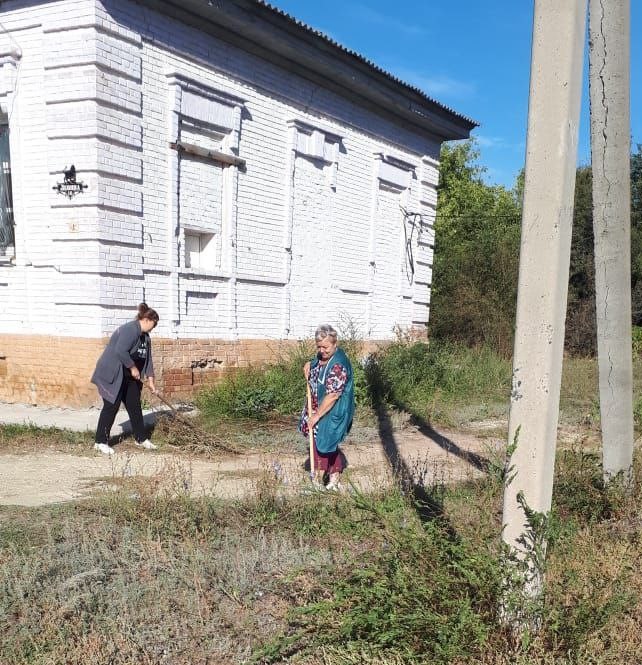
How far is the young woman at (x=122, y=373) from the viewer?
265 inches

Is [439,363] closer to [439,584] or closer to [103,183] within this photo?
[103,183]

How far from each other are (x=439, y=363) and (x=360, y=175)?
410 cm

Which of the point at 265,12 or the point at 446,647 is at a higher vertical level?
the point at 265,12

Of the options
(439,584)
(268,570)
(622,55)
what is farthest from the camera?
(622,55)

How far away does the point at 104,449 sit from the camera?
6723 mm

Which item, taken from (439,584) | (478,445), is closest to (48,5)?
(478,445)

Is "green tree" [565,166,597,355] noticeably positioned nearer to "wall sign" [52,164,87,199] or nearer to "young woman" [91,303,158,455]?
"wall sign" [52,164,87,199]

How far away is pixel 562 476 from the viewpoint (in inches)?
187

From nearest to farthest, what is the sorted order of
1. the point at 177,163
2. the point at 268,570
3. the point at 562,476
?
the point at 268,570
the point at 562,476
the point at 177,163

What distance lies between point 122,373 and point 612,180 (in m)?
4.99

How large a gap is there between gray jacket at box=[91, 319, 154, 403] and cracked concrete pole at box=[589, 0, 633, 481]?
14.9 feet

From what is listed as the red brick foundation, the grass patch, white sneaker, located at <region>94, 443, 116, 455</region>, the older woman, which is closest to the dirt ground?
white sneaker, located at <region>94, 443, 116, 455</region>

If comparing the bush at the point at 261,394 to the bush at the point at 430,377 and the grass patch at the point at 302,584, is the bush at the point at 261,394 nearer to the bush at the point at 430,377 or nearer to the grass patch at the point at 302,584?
the bush at the point at 430,377

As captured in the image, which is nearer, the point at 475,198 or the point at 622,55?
the point at 622,55
